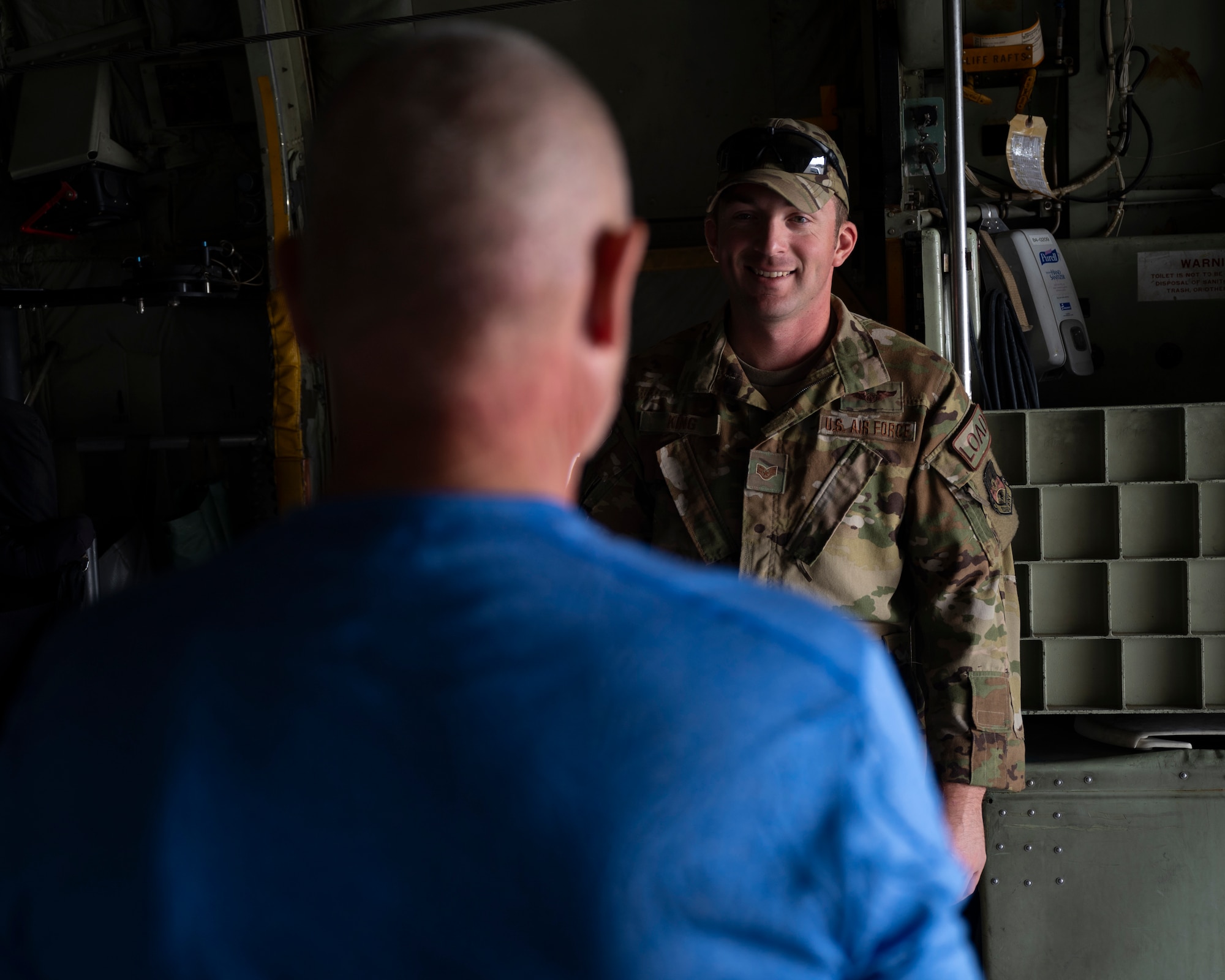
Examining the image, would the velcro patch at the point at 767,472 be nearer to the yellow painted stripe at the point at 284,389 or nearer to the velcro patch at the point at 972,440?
the velcro patch at the point at 972,440

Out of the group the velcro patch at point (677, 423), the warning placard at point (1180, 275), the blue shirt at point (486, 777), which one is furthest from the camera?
the warning placard at point (1180, 275)

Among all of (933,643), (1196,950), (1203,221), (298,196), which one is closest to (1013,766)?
A: (933,643)

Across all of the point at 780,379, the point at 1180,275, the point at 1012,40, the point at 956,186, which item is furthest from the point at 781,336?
the point at 1180,275

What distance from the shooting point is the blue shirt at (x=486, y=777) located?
0.50 meters

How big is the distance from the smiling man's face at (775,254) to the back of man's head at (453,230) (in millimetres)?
1596

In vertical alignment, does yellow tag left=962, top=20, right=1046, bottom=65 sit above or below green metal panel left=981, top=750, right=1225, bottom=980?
above

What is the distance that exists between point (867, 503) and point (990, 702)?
0.46 meters

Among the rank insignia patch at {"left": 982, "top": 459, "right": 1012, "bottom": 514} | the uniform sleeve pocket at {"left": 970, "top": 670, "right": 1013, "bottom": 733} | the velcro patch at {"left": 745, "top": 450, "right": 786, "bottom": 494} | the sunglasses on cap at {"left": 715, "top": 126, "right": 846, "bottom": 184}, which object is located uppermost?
the sunglasses on cap at {"left": 715, "top": 126, "right": 846, "bottom": 184}

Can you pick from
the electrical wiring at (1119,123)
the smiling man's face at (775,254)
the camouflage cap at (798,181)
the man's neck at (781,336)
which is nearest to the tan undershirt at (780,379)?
the man's neck at (781,336)

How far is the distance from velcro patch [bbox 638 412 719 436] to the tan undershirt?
0.13 m

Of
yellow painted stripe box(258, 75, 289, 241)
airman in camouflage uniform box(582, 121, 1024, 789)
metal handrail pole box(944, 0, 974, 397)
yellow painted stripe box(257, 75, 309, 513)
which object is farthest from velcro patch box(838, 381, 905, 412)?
yellow painted stripe box(258, 75, 289, 241)

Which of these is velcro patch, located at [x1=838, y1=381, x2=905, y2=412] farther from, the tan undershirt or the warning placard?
the warning placard

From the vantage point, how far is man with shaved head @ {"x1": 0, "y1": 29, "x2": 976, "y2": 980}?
504 mm

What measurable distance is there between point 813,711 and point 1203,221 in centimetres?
358
